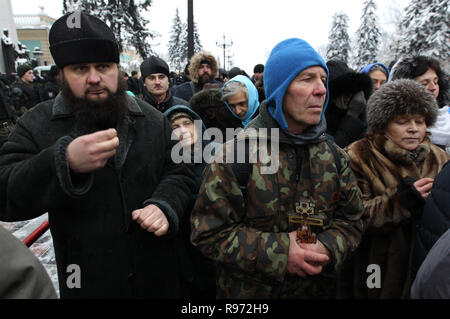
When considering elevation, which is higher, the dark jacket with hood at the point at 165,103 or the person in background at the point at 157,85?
the person in background at the point at 157,85

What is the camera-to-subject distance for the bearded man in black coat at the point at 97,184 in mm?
1511

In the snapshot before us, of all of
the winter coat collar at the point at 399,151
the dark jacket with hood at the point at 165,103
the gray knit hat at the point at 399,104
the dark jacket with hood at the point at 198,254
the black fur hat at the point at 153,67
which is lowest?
the dark jacket with hood at the point at 198,254

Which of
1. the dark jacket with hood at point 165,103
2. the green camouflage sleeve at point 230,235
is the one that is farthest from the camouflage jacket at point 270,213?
the dark jacket with hood at point 165,103

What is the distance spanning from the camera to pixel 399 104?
2010mm

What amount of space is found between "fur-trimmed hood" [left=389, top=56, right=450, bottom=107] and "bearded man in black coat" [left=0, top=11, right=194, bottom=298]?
2.76m

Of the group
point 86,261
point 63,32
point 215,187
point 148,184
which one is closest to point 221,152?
point 215,187

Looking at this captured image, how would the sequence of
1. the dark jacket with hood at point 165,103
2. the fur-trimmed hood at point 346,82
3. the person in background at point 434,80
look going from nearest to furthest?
1. the person in background at point 434,80
2. the fur-trimmed hood at point 346,82
3. the dark jacket with hood at point 165,103

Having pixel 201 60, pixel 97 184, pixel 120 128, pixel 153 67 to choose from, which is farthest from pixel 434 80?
pixel 201 60

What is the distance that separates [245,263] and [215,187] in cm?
45

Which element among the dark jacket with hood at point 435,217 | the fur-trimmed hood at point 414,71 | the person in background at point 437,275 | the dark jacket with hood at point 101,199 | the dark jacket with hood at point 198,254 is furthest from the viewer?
the fur-trimmed hood at point 414,71

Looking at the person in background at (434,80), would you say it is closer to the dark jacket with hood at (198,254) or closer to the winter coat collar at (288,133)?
the winter coat collar at (288,133)

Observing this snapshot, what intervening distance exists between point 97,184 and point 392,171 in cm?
202

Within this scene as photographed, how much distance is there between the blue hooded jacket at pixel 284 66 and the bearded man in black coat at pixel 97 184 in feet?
2.63
